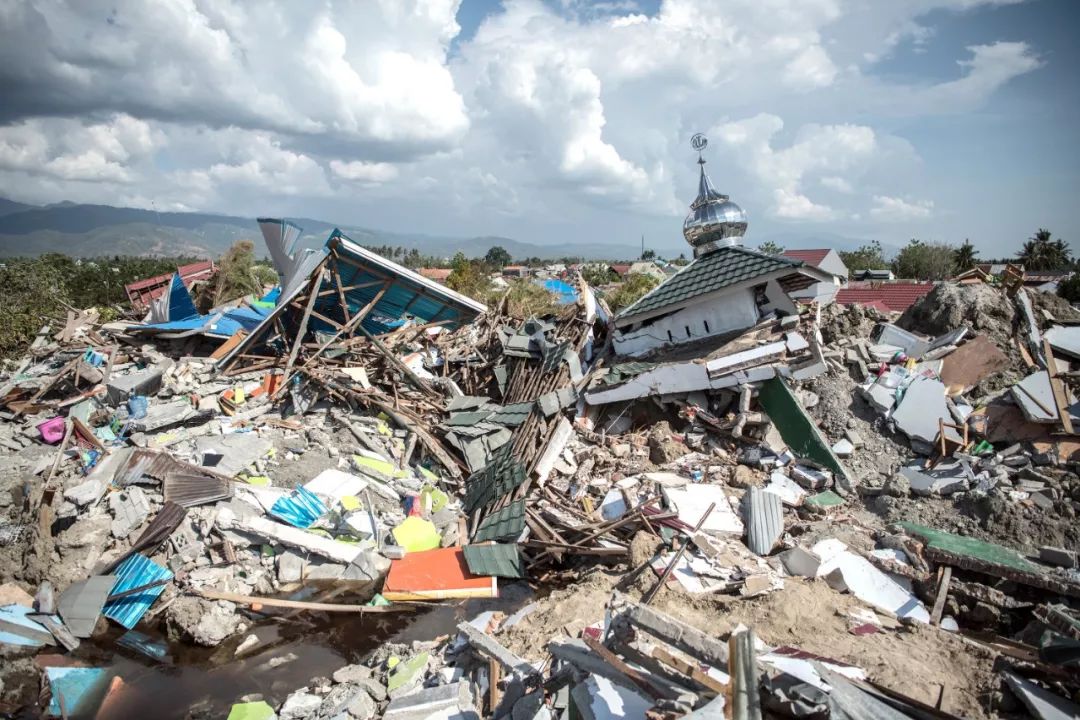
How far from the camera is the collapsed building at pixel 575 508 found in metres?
4.75

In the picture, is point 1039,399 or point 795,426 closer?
point 1039,399

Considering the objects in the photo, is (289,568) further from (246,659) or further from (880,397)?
(880,397)

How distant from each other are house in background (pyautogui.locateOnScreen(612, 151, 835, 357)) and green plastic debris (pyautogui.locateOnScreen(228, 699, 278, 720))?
8.61m

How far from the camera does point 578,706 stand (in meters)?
3.94

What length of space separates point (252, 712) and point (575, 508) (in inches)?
188

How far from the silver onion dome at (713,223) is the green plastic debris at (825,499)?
548 centimetres

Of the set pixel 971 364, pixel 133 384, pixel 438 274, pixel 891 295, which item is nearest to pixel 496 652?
pixel 133 384

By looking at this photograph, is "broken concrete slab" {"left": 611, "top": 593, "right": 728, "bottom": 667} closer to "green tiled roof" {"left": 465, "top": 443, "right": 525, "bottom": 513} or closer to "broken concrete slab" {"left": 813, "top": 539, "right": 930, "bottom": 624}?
"broken concrete slab" {"left": 813, "top": 539, "right": 930, "bottom": 624}

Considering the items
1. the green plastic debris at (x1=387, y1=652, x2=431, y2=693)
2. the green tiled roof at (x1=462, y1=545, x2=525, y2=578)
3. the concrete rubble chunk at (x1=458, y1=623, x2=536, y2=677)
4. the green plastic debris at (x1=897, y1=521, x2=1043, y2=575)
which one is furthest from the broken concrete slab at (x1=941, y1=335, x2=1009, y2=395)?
the green plastic debris at (x1=387, y1=652, x2=431, y2=693)

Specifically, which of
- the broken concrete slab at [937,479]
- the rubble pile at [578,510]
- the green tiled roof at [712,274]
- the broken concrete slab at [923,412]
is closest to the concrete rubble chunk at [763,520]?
the rubble pile at [578,510]

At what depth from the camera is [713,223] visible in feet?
35.8

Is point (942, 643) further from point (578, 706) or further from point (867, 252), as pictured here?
point (867, 252)

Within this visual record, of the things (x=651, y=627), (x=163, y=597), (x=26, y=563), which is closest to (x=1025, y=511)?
(x=651, y=627)

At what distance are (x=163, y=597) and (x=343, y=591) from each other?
7.57 ft
